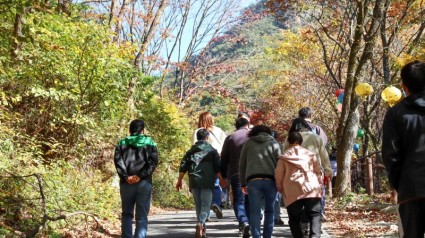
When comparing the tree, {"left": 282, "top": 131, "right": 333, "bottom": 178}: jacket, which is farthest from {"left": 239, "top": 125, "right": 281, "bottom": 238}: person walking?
the tree

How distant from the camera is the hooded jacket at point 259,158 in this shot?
7.66 m

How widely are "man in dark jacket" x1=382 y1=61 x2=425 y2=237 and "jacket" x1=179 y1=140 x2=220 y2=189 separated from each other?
15.2 ft

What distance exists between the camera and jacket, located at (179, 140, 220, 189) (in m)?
8.60

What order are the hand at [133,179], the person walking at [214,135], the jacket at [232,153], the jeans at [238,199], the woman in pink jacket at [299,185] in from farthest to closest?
1. the person walking at [214,135]
2. the jacket at [232,153]
3. the jeans at [238,199]
4. the hand at [133,179]
5. the woman in pink jacket at [299,185]

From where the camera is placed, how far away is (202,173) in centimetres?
862

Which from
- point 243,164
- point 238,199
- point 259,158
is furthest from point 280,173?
point 238,199

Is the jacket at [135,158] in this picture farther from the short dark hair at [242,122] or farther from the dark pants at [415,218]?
the dark pants at [415,218]

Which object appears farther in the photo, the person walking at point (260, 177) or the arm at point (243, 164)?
the arm at point (243, 164)

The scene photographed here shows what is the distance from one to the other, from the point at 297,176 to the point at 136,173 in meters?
2.13

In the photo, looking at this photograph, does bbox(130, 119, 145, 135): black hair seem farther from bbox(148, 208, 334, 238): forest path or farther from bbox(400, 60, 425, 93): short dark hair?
bbox(400, 60, 425, 93): short dark hair

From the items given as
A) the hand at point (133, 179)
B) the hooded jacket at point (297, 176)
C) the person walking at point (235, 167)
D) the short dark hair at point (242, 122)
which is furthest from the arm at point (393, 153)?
the short dark hair at point (242, 122)

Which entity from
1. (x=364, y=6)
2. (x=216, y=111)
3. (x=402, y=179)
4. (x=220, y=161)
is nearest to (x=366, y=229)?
(x=220, y=161)

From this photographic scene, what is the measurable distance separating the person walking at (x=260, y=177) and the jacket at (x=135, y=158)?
52.7 inches

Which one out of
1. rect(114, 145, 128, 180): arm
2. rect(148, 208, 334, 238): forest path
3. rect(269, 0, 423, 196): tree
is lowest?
rect(148, 208, 334, 238): forest path
